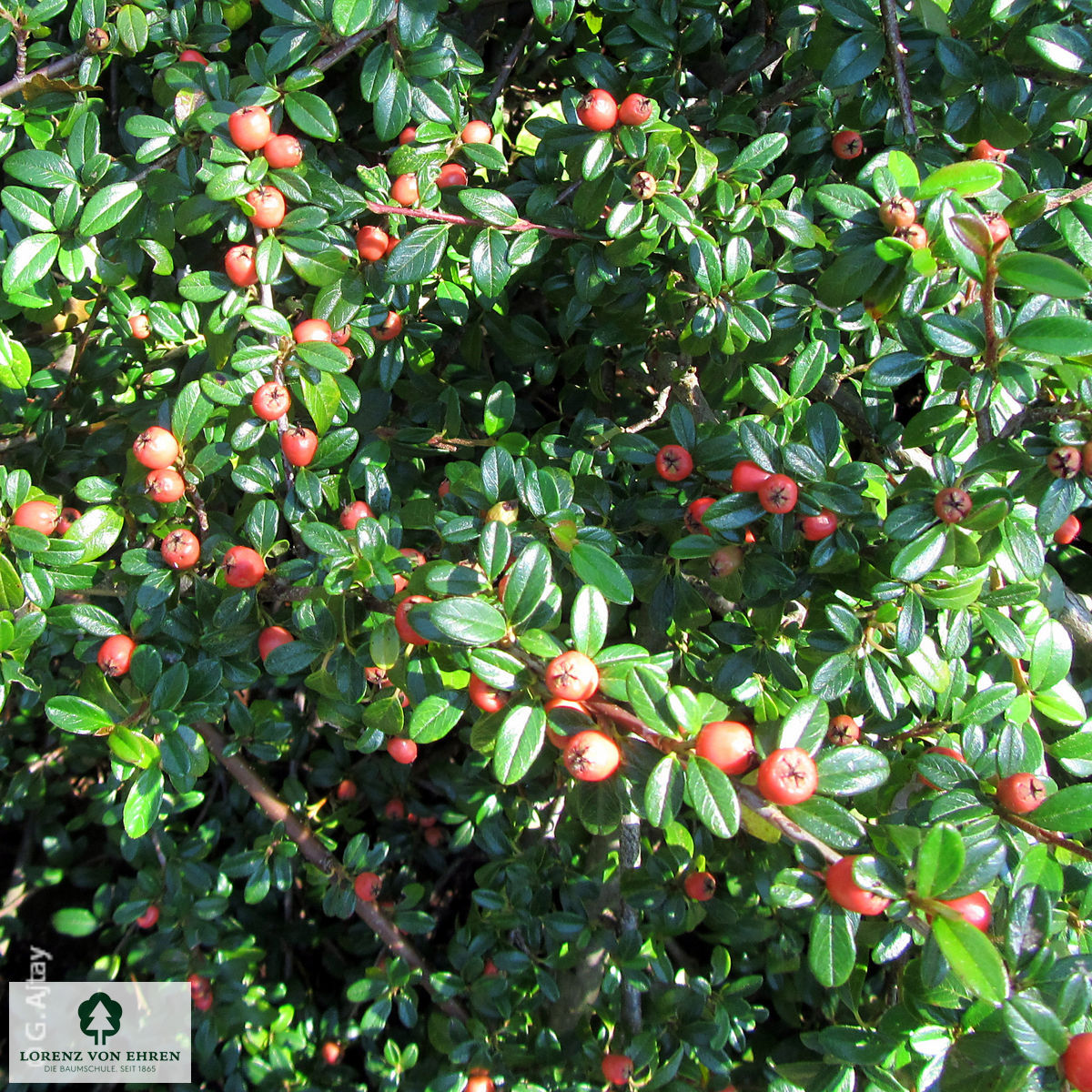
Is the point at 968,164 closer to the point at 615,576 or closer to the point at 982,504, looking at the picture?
the point at 982,504

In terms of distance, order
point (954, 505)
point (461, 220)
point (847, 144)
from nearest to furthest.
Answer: point (954, 505)
point (461, 220)
point (847, 144)

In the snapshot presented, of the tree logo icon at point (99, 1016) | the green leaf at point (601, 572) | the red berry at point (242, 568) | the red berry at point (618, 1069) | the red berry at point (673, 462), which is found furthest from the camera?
the tree logo icon at point (99, 1016)

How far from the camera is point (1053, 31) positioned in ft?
4.98

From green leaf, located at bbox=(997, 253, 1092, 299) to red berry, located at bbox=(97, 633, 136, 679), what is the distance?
5.45ft

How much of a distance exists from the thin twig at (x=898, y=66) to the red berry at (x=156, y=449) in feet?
5.25

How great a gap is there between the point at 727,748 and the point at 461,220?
1153 mm

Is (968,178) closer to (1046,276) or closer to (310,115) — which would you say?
(1046,276)

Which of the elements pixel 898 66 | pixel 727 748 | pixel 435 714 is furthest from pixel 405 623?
pixel 898 66

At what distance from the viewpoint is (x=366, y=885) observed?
7.36 ft

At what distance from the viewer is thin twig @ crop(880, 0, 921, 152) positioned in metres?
1.69

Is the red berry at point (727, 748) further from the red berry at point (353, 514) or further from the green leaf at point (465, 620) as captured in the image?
the red berry at point (353, 514)

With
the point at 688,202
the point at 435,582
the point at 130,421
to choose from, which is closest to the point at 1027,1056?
the point at 435,582

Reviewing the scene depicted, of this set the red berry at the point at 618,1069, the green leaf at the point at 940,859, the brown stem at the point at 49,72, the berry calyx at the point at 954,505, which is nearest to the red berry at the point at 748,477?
the berry calyx at the point at 954,505

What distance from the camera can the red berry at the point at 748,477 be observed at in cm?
149
